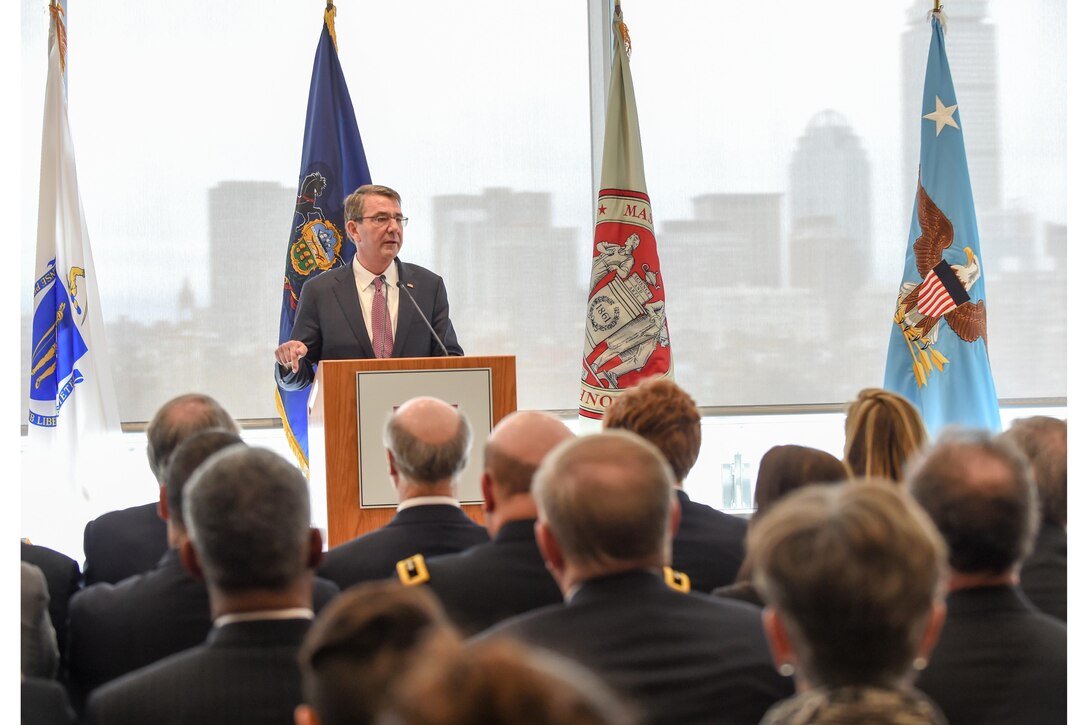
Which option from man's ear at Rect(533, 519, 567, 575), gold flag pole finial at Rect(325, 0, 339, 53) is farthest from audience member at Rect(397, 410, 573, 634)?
gold flag pole finial at Rect(325, 0, 339, 53)

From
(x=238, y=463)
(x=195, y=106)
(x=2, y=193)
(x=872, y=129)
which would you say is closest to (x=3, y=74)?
(x=2, y=193)

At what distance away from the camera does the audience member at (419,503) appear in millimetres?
2619

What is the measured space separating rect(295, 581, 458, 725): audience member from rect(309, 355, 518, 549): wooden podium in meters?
2.46

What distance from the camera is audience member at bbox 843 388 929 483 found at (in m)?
2.85

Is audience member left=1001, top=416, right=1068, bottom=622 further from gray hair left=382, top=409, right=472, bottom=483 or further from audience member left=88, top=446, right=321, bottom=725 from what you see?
audience member left=88, top=446, right=321, bottom=725

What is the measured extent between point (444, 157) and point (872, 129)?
2.54 meters

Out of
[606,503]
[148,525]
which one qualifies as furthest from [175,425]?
[606,503]

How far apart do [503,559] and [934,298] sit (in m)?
4.20

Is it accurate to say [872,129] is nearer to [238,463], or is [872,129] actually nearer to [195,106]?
[195,106]

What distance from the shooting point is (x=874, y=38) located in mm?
6535

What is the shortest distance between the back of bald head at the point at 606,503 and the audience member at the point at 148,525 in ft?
4.47

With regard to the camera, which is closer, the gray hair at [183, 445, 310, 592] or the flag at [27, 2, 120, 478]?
the gray hair at [183, 445, 310, 592]

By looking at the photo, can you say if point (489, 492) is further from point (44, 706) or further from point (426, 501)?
point (44, 706)

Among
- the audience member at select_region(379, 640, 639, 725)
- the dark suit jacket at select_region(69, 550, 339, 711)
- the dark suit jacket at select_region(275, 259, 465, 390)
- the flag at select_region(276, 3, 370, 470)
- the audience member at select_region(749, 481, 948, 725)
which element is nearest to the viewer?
the audience member at select_region(379, 640, 639, 725)
